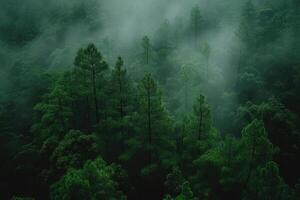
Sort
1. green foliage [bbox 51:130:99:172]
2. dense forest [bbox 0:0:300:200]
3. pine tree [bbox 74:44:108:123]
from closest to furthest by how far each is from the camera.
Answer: dense forest [bbox 0:0:300:200] < green foliage [bbox 51:130:99:172] < pine tree [bbox 74:44:108:123]

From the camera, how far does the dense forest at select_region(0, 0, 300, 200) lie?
30141mm

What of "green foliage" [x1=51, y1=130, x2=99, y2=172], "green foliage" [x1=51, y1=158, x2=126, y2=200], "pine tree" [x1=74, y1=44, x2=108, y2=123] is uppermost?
"pine tree" [x1=74, y1=44, x2=108, y2=123]

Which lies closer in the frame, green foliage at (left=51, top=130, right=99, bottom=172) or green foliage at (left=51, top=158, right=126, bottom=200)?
green foliage at (left=51, top=158, right=126, bottom=200)

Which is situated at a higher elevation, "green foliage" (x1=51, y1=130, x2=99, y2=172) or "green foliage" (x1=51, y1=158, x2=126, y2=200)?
"green foliage" (x1=51, y1=130, x2=99, y2=172)

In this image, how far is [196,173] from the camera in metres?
32.8

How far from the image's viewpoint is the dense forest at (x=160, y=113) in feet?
98.9

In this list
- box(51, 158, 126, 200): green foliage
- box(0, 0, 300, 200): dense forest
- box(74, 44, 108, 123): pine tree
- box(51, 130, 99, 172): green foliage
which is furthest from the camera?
box(74, 44, 108, 123): pine tree

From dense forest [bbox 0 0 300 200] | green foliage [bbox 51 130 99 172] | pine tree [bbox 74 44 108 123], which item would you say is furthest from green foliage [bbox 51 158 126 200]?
pine tree [bbox 74 44 108 123]

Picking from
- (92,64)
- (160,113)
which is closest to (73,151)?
(160,113)

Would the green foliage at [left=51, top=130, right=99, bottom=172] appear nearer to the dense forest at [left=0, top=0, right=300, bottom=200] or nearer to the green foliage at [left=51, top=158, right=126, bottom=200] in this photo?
the dense forest at [left=0, top=0, right=300, bottom=200]

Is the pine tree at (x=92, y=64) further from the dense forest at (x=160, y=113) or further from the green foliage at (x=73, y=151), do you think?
the green foliage at (x=73, y=151)

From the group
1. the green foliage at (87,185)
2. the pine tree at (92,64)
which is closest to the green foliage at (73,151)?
the green foliage at (87,185)

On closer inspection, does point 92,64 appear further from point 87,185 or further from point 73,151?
point 87,185

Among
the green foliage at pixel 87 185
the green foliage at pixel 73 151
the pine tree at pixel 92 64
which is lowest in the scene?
the green foliage at pixel 87 185
